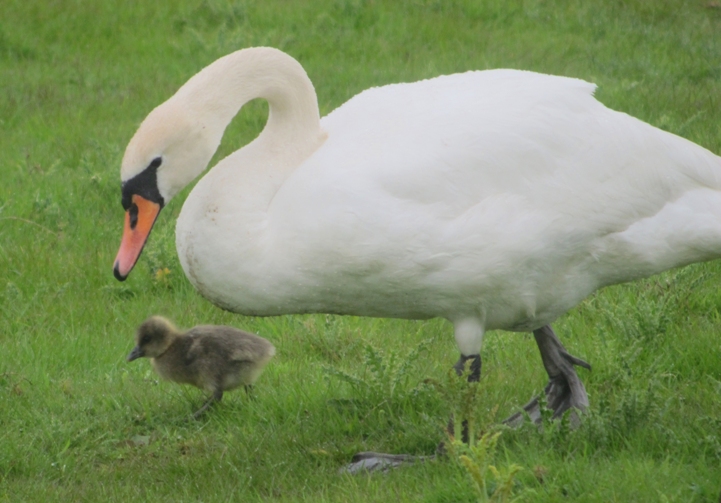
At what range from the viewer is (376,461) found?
438cm

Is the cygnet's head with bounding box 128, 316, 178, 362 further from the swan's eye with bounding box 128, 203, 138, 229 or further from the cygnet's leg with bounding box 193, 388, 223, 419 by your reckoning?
the swan's eye with bounding box 128, 203, 138, 229

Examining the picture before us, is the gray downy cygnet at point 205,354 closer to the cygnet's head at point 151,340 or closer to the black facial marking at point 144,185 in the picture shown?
the cygnet's head at point 151,340

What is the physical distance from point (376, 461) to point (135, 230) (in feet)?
4.33

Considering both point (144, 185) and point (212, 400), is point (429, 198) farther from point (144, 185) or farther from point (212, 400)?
point (212, 400)

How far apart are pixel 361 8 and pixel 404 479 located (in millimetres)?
7789

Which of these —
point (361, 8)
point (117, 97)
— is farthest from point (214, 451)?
point (361, 8)

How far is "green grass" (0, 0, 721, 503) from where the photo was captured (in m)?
4.12

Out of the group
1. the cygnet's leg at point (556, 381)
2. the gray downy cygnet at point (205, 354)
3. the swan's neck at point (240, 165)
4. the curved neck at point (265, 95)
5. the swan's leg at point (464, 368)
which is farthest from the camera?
the gray downy cygnet at point (205, 354)

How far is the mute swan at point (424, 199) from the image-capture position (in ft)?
12.8

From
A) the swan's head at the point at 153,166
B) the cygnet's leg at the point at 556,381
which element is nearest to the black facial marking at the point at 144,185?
the swan's head at the point at 153,166

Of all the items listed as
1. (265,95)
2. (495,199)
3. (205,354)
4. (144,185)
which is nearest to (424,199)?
(495,199)

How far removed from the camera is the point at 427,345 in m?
5.29

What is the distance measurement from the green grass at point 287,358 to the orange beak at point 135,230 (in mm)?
928

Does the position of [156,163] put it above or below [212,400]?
above
